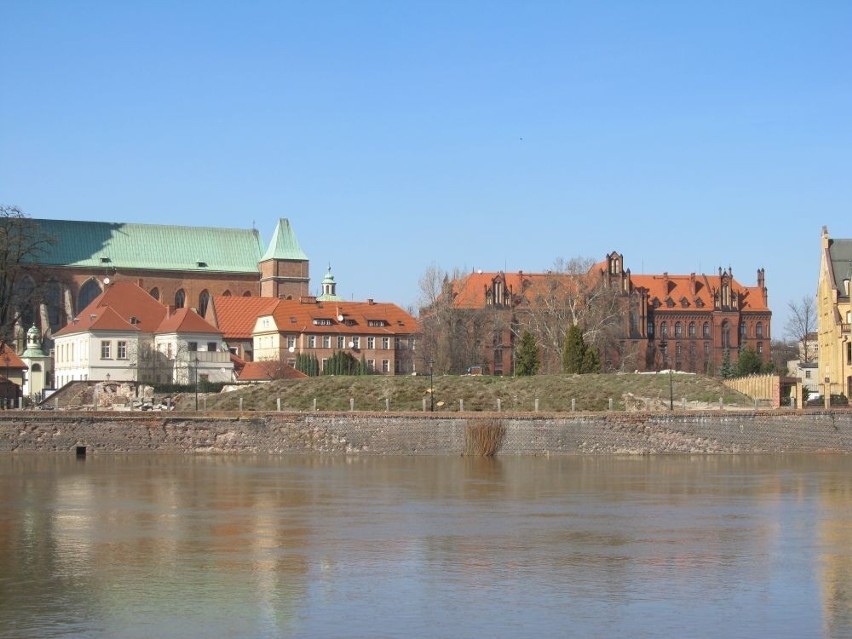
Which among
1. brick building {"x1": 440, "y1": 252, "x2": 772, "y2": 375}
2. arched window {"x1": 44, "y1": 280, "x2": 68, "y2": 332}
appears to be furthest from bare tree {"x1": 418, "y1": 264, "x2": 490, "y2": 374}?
arched window {"x1": 44, "y1": 280, "x2": 68, "y2": 332}

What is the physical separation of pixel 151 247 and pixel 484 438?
79653 mm

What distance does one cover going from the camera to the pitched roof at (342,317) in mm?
115188

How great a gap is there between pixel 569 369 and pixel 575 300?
1235 inches

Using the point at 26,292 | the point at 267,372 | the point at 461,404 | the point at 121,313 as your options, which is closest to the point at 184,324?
the point at 121,313

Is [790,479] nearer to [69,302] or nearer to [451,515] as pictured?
[451,515]

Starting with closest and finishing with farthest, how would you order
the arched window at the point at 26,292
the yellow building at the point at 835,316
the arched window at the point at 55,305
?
the yellow building at the point at 835,316, the arched window at the point at 26,292, the arched window at the point at 55,305

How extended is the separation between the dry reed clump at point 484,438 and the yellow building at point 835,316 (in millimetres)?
27902

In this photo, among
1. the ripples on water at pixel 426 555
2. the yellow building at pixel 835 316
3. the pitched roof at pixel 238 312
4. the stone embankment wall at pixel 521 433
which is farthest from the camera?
the pitched roof at pixel 238 312

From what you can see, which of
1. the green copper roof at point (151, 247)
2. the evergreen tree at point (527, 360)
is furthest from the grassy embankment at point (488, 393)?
the green copper roof at point (151, 247)

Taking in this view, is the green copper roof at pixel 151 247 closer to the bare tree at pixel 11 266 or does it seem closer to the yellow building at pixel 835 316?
the bare tree at pixel 11 266

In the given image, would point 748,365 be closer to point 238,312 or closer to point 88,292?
point 238,312

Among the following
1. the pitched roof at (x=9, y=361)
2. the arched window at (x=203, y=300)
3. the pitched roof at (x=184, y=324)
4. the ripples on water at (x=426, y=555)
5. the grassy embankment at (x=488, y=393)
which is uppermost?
the arched window at (x=203, y=300)

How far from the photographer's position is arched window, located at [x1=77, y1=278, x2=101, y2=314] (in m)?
128

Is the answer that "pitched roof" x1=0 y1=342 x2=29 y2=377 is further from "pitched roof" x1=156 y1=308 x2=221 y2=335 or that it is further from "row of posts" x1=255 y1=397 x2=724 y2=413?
"row of posts" x1=255 y1=397 x2=724 y2=413
